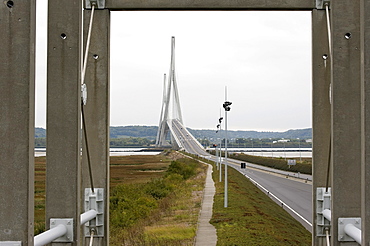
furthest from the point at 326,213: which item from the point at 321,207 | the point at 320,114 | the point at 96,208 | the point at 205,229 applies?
the point at 205,229

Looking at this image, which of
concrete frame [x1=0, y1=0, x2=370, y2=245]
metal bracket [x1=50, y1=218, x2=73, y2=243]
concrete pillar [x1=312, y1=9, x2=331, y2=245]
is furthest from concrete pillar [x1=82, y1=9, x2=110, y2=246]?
concrete pillar [x1=312, y1=9, x2=331, y2=245]

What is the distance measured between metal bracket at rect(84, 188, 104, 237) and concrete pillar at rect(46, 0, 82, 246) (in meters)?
1.05

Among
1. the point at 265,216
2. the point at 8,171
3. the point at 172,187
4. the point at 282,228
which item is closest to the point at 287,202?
the point at 172,187

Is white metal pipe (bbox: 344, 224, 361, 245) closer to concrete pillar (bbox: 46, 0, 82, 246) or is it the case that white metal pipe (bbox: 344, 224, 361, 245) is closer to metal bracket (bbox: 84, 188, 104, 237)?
concrete pillar (bbox: 46, 0, 82, 246)

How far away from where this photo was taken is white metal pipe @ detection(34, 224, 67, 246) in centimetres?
311

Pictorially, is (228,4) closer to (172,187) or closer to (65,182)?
(65,182)

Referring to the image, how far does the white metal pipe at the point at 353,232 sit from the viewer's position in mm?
3205

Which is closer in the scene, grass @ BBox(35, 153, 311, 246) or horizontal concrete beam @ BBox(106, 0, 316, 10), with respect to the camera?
horizontal concrete beam @ BBox(106, 0, 316, 10)

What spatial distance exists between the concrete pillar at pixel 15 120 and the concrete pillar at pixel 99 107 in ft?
7.92

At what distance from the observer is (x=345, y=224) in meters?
3.52

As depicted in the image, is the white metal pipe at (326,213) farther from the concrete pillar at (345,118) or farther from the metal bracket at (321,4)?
the metal bracket at (321,4)

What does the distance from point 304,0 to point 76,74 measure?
92.6 inches

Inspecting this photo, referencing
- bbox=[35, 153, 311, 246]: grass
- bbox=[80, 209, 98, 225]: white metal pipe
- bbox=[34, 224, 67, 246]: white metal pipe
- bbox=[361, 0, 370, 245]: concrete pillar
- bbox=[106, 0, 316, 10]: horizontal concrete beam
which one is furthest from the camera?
bbox=[35, 153, 311, 246]: grass

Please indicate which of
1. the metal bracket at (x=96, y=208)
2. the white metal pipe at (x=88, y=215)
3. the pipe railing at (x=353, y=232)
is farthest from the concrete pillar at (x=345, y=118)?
the metal bracket at (x=96, y=208)
